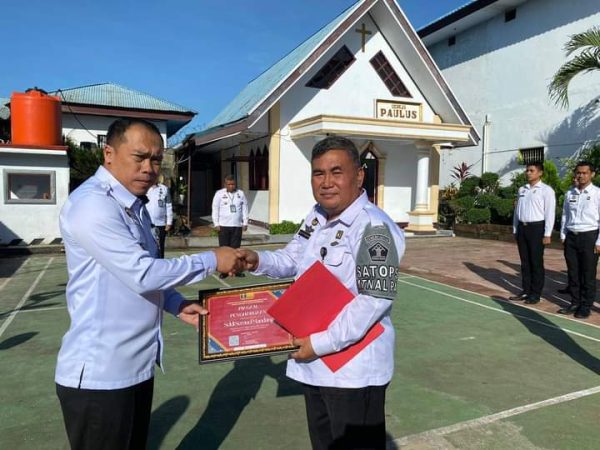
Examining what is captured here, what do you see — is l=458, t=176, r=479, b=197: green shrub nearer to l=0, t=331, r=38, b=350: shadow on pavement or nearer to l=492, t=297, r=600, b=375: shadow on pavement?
l=492, t=297, r=600, b=375: shadow on pavement

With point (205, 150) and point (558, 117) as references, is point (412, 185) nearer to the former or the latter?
point (558, 117)

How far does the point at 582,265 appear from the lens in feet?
21.0

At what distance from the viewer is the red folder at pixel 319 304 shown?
1.89 m

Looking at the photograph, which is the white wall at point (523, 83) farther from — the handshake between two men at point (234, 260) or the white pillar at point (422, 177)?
the handshake between two men at point (234, 260)

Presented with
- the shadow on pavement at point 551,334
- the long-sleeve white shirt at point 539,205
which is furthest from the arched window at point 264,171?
the shadow on pavement at point 551,334

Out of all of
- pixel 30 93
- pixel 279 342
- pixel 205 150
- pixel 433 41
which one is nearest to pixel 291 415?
pixel 279 342

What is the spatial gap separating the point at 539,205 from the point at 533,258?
0.79 meters

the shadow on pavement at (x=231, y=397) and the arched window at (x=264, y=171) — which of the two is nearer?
the shadow on pavement at (x=231, y=397)

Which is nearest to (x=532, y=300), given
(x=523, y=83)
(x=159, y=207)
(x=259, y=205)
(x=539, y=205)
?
(x=539, y=205)

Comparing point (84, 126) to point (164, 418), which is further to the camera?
point (84, 126)

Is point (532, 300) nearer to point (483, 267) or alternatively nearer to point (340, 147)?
point (483, 267)

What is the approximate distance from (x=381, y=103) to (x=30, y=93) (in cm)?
1068

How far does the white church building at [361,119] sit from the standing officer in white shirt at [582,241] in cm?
816

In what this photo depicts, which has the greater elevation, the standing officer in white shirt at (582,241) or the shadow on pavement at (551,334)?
the standing officer in white shirt at (582,241)
